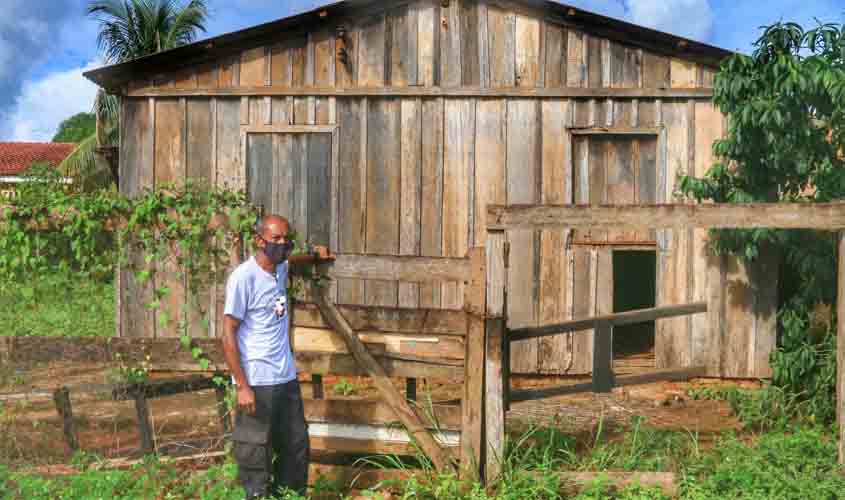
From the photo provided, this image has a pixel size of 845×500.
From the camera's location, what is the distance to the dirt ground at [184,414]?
6.39 meters

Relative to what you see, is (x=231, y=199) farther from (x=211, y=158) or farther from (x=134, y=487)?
(x=211, y=158)

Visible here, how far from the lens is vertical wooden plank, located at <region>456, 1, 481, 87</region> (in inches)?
369

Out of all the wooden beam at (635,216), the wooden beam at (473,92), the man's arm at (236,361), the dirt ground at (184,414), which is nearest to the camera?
the man's arm at (236,361)

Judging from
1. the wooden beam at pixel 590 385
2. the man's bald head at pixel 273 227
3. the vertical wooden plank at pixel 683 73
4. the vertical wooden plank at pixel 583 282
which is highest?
the vertical wooden plank at pixel 683 73

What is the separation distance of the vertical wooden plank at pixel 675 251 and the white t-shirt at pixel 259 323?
562cm

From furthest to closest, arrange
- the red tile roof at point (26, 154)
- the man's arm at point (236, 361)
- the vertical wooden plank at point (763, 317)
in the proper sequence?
the red tile roof at point (26, 154) < the vertical wooden plank at point (763, 317) < the man's arm at point (236, 361)

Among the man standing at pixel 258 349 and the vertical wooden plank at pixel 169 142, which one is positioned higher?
the vertical wooden plank at pixel 169 142

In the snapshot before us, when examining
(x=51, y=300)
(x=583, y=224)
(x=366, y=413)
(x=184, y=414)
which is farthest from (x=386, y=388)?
(x=184, y=414)

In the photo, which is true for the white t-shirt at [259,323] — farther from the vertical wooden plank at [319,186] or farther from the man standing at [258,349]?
the vertical wooden plank at [319,186]

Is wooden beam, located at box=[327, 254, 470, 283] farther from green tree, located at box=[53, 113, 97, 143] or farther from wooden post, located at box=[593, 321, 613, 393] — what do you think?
green tree, located at box=[53, 113, 97, 143]

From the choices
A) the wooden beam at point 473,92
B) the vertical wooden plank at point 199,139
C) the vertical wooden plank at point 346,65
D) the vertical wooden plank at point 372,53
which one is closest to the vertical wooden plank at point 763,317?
the wooden beam at point 473,92

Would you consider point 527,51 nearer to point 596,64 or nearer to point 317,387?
point 596,64

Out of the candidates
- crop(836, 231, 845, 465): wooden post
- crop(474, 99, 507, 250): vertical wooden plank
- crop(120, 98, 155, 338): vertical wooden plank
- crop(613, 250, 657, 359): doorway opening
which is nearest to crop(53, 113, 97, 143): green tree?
crop(613, 250, 657, 359): doorway opening

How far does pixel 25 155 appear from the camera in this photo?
35594 mm
